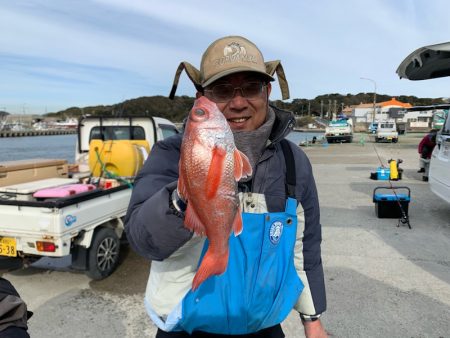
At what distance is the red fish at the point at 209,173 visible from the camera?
119cm

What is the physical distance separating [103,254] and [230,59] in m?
3.68

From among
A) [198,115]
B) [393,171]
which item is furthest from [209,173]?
[393,171]

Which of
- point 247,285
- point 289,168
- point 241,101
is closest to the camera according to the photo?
point 247,285

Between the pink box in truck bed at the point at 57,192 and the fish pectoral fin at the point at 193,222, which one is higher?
the fish pectoral fin at the point at 193,222

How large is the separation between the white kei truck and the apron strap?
209cm

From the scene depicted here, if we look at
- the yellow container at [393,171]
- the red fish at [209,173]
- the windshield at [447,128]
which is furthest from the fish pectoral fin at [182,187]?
the yellow container at [393,171]

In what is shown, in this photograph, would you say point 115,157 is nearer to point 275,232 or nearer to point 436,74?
point 275,232

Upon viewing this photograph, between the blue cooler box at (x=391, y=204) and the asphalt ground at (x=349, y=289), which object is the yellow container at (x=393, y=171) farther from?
the blue cooler box at (x=391, y=204)

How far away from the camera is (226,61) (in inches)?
67.4

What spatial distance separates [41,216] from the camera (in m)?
3.95

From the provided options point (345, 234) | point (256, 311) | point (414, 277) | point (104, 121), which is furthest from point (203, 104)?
point (104, 121)

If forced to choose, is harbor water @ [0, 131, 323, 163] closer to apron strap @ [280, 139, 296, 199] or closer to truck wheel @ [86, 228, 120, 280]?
truck wheel @ [86, 228, 120, 280]

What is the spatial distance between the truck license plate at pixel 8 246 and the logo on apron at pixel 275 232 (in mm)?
3545

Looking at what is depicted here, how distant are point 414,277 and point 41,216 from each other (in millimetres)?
4331
